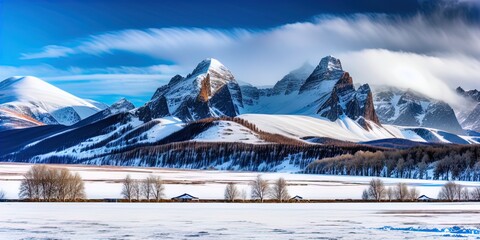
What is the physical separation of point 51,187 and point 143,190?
17.9 metres

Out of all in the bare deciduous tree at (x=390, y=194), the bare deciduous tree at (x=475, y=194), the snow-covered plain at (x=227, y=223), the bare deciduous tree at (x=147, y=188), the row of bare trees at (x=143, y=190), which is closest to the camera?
the snow-covered plain at (x=227, y=223)

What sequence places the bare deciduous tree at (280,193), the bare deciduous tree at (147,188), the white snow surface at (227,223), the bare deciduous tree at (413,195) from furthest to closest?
the bare deciduous tree at (413,195) < the bare deciduous tree at (280,193) < the bare deciduous tree at (147,188) < the white snow surface at (227,223)

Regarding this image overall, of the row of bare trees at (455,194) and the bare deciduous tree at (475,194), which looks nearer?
the row of bare trees at (455,194)

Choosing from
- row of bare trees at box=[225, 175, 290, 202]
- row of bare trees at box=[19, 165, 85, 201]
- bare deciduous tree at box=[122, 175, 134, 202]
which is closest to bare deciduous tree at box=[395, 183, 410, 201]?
row of bare trees at box=[225, 175, 290, 202]

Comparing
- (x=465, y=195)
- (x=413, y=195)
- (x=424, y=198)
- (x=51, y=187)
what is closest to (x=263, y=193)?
(x=413, y=195)

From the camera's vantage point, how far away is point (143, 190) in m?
135

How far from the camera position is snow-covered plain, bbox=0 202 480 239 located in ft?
214

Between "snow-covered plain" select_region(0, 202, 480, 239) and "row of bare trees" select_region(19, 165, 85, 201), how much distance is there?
24923 millimetres

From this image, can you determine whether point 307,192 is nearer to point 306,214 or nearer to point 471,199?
point 471,199

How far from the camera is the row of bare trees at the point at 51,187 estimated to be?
126500mm

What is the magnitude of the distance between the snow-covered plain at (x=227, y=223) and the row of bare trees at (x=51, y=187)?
81.8 feet

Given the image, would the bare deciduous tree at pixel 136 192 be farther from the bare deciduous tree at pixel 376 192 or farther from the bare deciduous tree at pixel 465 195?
the bare deciduous tree at pixel 465 195

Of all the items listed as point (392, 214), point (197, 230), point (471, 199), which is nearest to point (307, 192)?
point (471, 199)

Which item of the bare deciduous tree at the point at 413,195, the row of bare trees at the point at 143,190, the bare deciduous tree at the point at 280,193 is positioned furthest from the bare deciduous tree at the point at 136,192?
the bare deciduous tree at the point at 413,195
